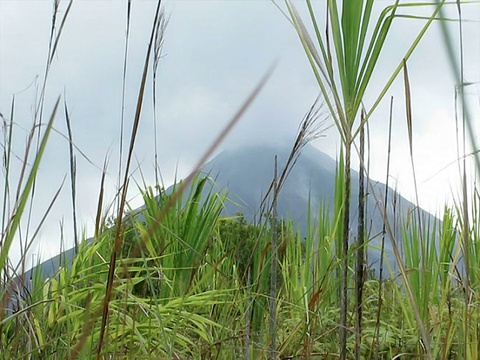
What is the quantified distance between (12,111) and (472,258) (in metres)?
1.93

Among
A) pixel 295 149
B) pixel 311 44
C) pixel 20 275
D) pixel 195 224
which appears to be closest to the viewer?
pixel 311 44

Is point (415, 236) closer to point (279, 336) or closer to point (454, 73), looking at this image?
point (279, 336)

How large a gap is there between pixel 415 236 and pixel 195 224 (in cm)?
110

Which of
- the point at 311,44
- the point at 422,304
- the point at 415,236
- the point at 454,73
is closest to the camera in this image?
the point at 454,73

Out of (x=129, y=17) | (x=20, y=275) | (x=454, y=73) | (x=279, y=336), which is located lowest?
(x=279, y=336)

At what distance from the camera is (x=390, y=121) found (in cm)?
125

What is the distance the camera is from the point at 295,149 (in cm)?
98

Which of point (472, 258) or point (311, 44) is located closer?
point (311, 44)

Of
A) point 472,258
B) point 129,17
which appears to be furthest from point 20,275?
point 472,258

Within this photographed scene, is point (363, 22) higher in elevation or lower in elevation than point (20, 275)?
higher

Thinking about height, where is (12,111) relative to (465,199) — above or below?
above

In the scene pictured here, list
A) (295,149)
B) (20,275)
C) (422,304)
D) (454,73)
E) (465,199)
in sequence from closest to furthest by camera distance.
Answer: (454,73), (465,199), (295,149), (20,275), (422,304)

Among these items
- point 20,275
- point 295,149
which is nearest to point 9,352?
point 20,275

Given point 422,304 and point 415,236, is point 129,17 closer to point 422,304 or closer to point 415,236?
point 422,304
